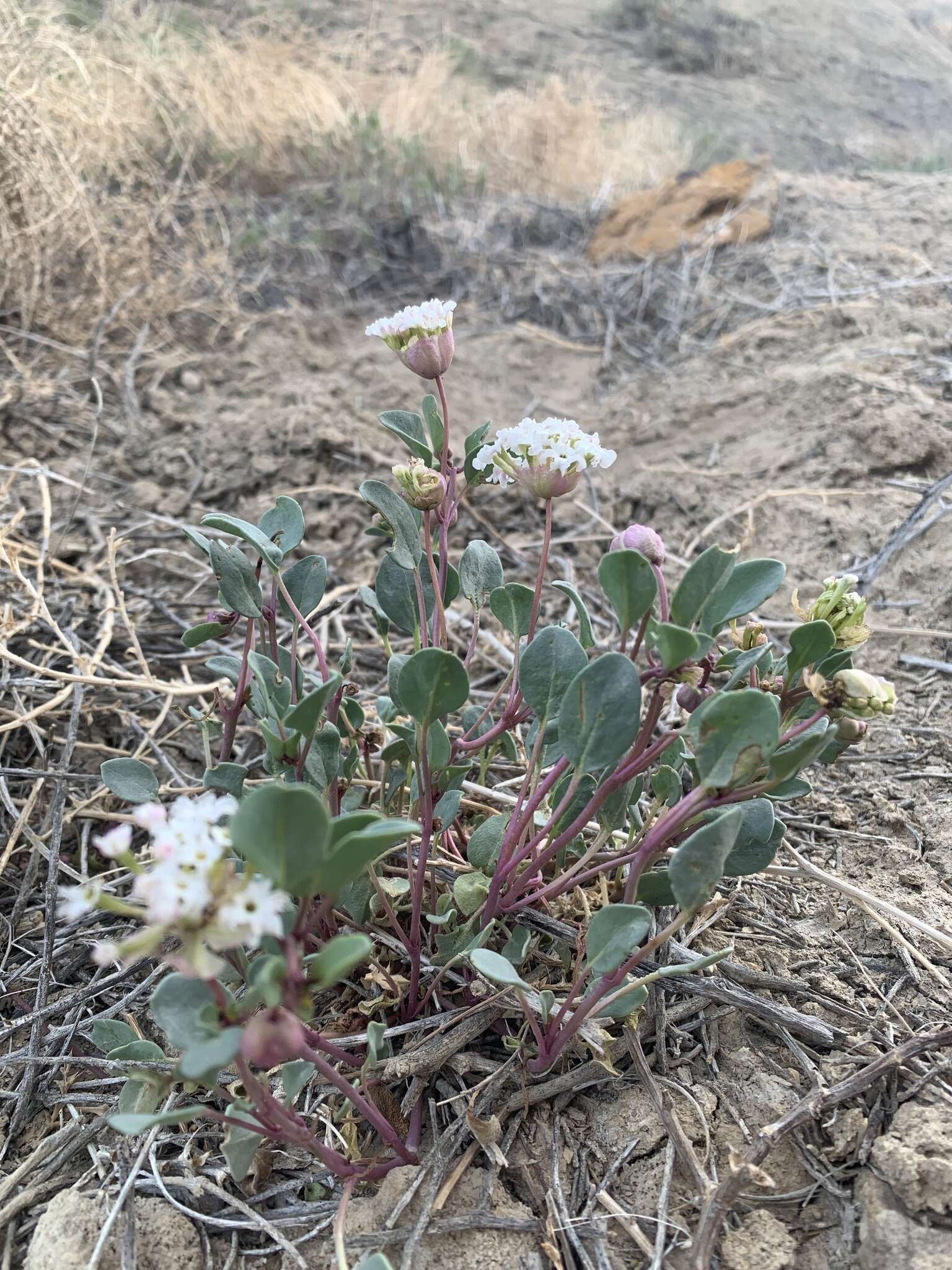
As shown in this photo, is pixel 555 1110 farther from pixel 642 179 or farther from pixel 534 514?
pixel 642 179

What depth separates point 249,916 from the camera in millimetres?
685

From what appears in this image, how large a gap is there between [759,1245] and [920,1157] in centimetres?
21

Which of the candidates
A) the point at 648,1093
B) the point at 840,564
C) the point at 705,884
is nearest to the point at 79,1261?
the point at 648,1093

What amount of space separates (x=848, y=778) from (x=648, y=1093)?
2.82 ft

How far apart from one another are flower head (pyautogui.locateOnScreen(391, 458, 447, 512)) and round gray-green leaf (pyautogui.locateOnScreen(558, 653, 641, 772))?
0.34 m

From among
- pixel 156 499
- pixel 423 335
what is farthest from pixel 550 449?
pixel 156 499

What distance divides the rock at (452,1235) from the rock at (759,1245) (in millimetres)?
218

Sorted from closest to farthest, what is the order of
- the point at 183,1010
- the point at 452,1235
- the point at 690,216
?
the point at 183,1010 → the point at 452,1235 → the point at 690,216

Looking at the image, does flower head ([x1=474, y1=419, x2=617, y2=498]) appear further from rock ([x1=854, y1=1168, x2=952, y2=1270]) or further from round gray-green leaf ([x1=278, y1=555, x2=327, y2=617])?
rock ([x1=854, y1=1168, x2=952, y2=1270])

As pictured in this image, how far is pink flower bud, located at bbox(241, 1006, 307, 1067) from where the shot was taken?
704 mm

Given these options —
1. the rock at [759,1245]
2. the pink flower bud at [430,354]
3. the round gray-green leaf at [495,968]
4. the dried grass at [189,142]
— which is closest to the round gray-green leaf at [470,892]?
the round gray-green leaf at [495,968]

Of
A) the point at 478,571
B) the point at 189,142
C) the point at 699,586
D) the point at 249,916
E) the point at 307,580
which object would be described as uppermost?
the point at 699,586

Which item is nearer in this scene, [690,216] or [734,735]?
[734,735]

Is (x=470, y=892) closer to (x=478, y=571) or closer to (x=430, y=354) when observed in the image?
(x=478, y=571)
